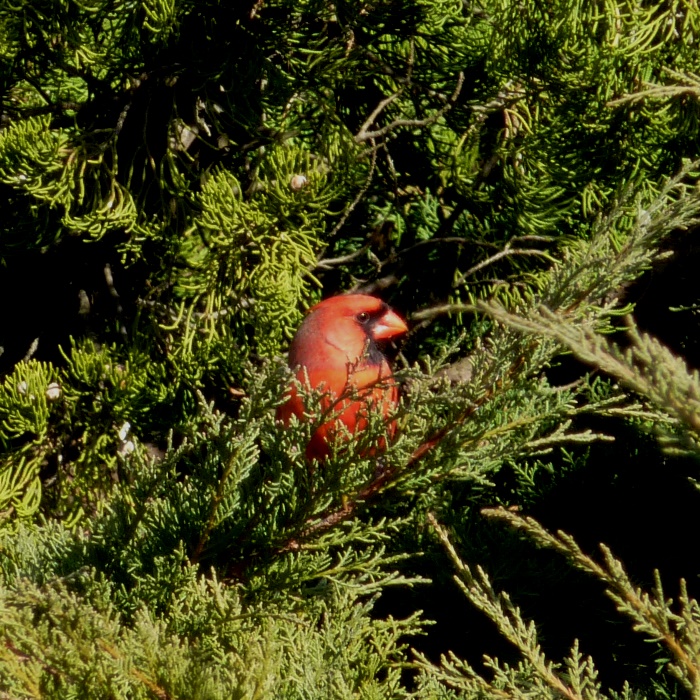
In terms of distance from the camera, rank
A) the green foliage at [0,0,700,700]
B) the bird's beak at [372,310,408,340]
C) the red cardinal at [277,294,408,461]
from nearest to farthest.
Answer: the green foliage at [0,0,700,700] → the red cardinal at [277,294,408,461] → the bird's beak at [372,310,408,340]

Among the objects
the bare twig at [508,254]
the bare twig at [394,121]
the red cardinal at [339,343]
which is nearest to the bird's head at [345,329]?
the red cardinal at [339,343]

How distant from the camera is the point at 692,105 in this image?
2.05 m

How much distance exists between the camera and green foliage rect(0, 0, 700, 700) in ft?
4.15

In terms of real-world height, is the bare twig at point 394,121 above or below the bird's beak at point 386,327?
above

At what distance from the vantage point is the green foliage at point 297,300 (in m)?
1.27

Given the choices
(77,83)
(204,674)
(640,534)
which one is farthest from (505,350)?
(77,83)

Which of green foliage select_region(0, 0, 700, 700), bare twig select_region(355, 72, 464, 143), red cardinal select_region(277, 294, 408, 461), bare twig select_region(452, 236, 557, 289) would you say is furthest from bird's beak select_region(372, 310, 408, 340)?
bare twig select_region(355, 72, 464, 143)

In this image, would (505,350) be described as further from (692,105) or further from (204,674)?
(692,105)

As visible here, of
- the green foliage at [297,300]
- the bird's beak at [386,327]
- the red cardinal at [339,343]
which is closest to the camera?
the green foliage at [297,300]

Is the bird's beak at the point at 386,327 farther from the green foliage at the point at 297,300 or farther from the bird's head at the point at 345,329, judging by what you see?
the green foliage at the point at 297,300

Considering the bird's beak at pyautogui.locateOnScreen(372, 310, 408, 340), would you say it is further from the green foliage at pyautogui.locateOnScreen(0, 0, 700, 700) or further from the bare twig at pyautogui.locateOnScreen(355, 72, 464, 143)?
the bare twig at pyautogui.locateOnScreen(355, 72, 464, 143)

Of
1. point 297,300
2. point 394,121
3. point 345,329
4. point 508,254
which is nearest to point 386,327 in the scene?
point 345,329

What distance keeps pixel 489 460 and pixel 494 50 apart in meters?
0.99

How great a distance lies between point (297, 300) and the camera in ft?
7.01
